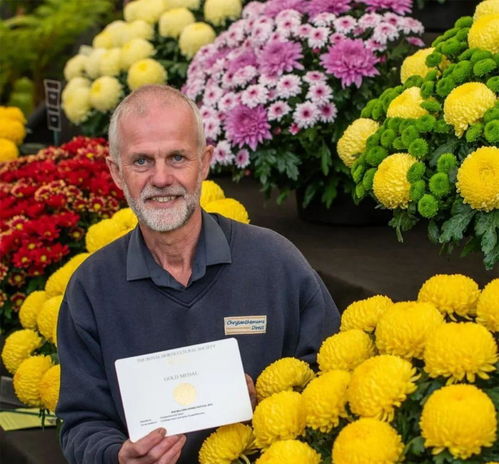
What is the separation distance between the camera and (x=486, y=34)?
237 centimetres

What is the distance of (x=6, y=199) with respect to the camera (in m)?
3.64

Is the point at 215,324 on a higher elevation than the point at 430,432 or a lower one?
lower

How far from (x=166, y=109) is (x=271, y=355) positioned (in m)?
0.61

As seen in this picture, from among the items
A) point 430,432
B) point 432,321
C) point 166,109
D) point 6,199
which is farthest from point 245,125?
point 430,432

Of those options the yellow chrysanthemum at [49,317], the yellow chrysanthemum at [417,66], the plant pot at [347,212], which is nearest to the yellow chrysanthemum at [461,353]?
the yellow chrysanthemum at [417,66]

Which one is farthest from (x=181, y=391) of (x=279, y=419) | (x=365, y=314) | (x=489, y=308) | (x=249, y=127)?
(x=249, y=127)

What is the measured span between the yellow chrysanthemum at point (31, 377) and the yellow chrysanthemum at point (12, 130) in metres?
2.37

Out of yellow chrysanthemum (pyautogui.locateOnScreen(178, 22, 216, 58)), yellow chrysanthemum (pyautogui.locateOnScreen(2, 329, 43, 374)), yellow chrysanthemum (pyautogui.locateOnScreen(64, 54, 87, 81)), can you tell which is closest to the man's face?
yellow chrysanthemum (pyautogui.locateOnScreen(2, 329, 43, 374))

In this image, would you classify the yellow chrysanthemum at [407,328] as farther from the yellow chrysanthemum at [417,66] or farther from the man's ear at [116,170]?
the yellow chrysanthemum at [417,66]

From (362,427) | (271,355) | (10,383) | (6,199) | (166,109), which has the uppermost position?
(166,109)

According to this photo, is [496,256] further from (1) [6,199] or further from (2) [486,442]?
(1) [6,199]

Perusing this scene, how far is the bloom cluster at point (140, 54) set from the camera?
454cm

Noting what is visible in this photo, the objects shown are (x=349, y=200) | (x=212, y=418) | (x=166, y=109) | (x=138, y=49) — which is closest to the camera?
(x=212, y=418)

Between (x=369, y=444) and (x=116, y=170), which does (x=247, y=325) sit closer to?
(x=116, y=170)
